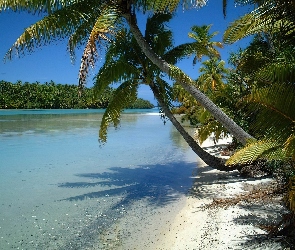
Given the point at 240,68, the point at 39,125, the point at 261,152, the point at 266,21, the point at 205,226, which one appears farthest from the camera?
the point at 39,125

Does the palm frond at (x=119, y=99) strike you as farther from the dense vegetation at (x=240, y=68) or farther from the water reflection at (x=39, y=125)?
the water reflection at (x=39, y=125)

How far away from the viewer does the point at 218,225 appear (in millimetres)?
5371

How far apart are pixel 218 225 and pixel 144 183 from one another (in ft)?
14.1

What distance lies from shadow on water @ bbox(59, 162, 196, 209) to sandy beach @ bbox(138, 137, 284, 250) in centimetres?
93

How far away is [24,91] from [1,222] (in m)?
78.7

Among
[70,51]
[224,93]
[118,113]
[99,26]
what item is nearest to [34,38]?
[70,51]

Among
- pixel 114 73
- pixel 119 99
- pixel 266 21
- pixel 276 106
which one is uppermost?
pixel 266 21

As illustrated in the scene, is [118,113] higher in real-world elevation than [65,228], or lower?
higher

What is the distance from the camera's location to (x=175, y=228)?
18.8 ft

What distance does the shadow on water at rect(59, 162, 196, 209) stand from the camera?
26.2ft

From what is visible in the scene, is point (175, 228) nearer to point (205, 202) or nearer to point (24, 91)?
point (205, 202)

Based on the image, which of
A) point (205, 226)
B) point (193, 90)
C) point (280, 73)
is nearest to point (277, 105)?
point (280, 73)

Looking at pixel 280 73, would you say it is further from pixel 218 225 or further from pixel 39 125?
pixel 39 125

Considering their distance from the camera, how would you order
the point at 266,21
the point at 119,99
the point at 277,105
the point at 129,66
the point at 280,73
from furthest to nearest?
1. the point at 119,99
2. the point at 129,66
3. the point at 266,21
4. the point at 280,73
5. the point at 277,105
